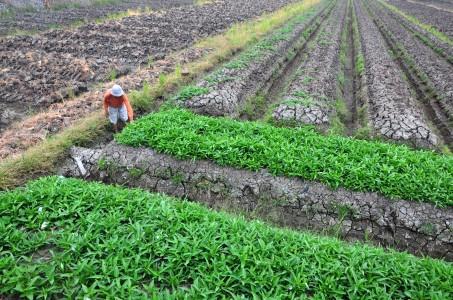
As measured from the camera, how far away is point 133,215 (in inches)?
220

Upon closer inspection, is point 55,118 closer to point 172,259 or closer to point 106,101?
point 106,101

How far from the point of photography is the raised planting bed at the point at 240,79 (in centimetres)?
1042

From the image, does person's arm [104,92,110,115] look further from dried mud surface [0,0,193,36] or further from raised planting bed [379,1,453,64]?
raised planting bed [379,1,453,64]

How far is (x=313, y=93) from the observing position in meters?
11.3

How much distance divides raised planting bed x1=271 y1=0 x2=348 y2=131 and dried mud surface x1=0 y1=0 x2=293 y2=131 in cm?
618

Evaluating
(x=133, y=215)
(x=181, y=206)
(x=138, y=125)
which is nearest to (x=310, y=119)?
(x=138, y=125)

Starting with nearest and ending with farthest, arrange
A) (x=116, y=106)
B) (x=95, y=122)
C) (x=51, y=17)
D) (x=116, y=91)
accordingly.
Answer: (x=116, y=91) → (x=116, y=106) → (x=95, y=122) → (x=51, y=17)

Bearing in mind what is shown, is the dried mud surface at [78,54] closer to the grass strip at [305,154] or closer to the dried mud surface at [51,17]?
the dried mud surface at [51,17]

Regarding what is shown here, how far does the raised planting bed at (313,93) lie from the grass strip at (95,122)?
3.36 metres

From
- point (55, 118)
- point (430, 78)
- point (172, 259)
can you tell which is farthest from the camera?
point (430, 78)

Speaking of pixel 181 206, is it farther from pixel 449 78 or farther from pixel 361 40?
pixel 361 40

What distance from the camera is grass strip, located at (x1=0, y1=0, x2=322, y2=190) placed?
725 centimetres

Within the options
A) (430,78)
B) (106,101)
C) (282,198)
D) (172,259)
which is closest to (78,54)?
(106,101)

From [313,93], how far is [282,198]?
5410 millimetres
